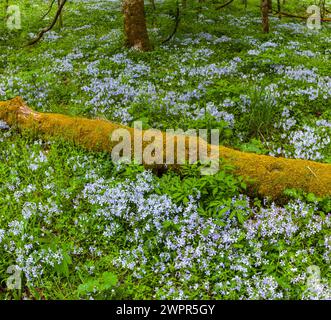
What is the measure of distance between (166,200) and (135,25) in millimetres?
9210

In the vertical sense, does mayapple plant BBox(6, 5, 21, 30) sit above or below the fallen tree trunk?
above

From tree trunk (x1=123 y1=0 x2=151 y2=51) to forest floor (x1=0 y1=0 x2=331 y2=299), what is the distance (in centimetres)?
147

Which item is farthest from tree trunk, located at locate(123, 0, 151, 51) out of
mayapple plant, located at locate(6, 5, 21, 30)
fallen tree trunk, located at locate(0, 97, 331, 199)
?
mayapple plant, located at locate(6, 5, 21, 30)

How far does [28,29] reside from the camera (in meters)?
18.2

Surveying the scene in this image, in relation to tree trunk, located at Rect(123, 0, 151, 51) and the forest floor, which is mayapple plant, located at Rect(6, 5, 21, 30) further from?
tree trunk, located at Rect(123, 0, 151, 51)

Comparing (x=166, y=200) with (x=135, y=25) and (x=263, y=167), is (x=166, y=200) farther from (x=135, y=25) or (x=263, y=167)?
(x=135, y=25)

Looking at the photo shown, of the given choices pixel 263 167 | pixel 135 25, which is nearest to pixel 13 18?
pixel 135 25

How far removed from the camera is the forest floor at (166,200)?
4773 millimetres

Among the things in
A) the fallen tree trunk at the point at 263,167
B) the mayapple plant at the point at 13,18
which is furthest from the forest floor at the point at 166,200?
the mayapple plant at the point at 13,18

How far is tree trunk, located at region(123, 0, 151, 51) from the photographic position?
12.5 m

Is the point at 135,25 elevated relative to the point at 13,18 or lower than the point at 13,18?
lower

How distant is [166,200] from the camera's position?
18.8 feet
